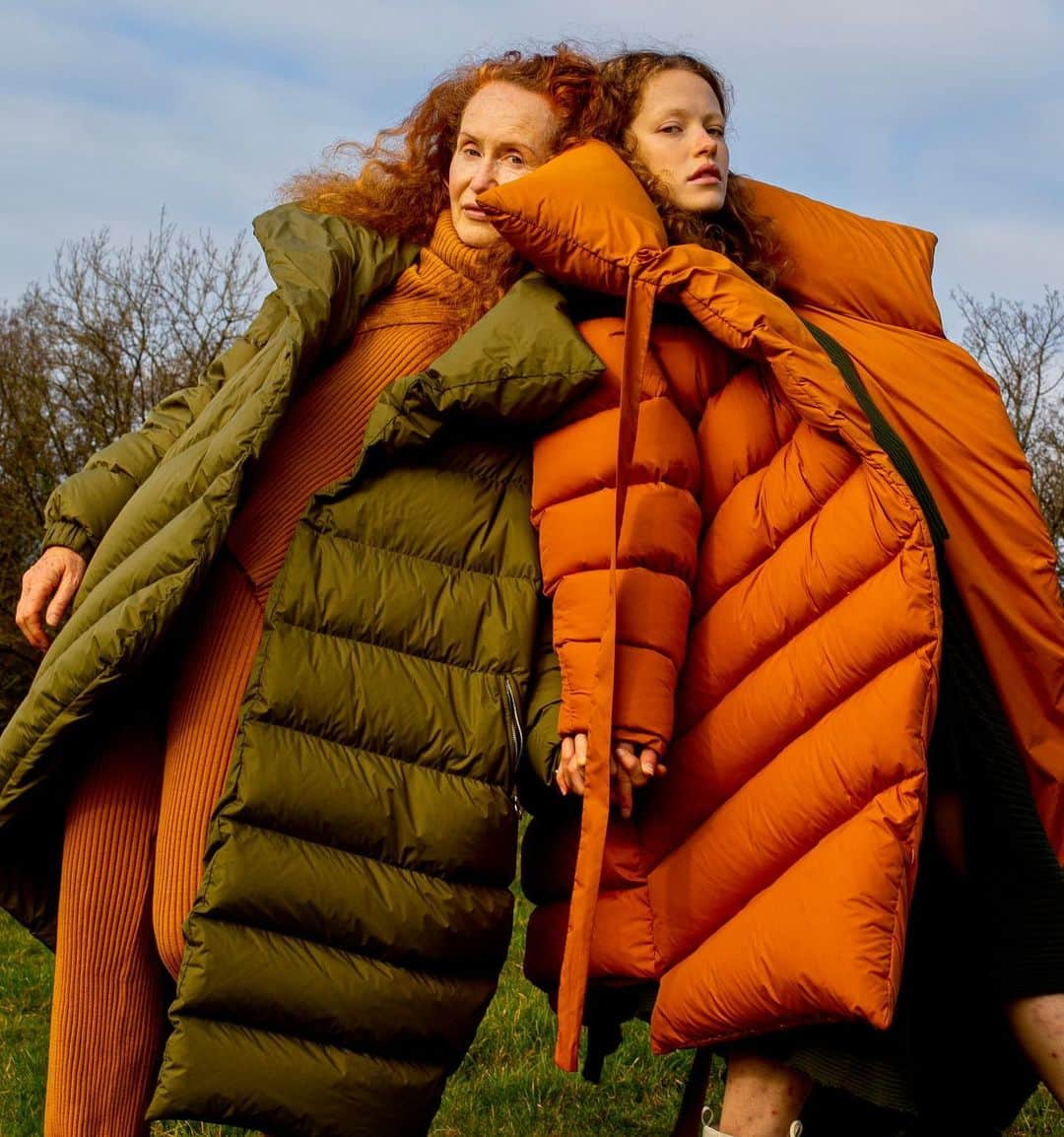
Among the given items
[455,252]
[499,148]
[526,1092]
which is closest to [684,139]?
[499,148]

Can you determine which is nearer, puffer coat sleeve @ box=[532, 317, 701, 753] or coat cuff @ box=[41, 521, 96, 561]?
puffer coat sleeve @ box=[532, 317, 701, 753]

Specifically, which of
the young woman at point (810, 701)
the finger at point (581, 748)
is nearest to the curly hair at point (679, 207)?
the young woman at point (810, 701)

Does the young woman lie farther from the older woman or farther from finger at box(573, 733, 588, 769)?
the older woman

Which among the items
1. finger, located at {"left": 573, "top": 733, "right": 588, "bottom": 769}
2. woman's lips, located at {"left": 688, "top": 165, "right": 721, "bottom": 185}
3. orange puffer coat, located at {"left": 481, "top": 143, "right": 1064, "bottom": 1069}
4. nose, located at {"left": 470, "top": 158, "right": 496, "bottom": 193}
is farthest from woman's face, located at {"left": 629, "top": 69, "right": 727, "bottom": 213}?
finger, located at {"left": 573, "top": 733, "right": 588, "bottom": 769}

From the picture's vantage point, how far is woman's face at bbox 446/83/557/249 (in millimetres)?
2855

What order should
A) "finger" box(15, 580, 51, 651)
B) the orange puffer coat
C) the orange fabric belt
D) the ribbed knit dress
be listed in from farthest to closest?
"finger" box(15, 580, 51, 651) < the ribbed knit dress < the orange fabric belt < the orange puffer coat

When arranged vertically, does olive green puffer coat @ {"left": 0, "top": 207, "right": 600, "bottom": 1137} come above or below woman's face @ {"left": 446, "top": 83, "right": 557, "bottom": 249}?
below

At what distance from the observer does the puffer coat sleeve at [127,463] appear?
2.90 m

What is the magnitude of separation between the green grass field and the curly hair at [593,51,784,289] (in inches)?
91.3

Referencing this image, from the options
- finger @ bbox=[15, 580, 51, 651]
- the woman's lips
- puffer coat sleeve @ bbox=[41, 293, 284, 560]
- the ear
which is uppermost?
the woman's lips

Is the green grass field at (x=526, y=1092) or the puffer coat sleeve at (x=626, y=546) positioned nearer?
the puffer coat sleeve at (x=626, y=546)

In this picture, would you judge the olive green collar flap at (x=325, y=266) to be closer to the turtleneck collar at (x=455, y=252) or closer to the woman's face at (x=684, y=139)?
the turtleneck collar at (x=455, y=252)

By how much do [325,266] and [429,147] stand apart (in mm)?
563

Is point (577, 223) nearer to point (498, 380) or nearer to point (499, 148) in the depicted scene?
point (498, 380)
